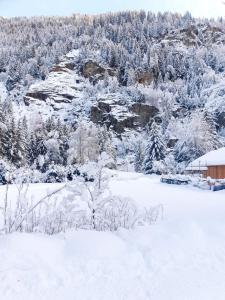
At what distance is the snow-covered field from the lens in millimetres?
4762

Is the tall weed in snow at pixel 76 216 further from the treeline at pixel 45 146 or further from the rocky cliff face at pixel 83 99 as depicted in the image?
the rocky cliff face at pixel 83 99

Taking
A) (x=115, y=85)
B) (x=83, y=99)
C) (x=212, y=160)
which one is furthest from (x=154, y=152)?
(x=83, y=99)

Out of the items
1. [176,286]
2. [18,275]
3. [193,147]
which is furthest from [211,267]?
[193,147]

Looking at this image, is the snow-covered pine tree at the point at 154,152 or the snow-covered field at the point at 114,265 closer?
the snow-covered field at the point at 114,265

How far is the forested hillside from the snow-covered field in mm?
45141

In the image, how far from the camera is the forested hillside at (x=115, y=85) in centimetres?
6425

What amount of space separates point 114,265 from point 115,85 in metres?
112

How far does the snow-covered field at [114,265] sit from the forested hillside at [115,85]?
4514cm

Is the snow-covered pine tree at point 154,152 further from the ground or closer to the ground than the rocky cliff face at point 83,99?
closer to the ground

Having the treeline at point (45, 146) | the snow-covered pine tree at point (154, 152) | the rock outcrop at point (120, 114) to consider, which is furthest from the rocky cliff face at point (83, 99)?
the snow-covered pine tree at point (154, 152)

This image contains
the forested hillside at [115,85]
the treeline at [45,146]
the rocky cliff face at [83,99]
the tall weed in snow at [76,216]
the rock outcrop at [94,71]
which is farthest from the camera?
the rock outcrop at [94,71]

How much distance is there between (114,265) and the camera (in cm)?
550

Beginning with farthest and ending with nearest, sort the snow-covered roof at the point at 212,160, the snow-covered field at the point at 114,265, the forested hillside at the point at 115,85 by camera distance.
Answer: the forested hillside at the point at 115,85
the snow-covered roof at the point at 212,160
the snow-covered field at the point at 114,265

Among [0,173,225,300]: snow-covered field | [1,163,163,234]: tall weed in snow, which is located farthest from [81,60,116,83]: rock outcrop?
[0,173,225,300]: snow-covered field
